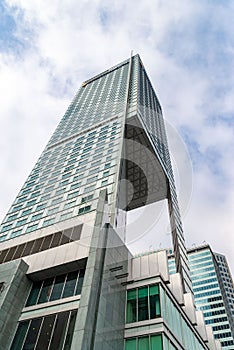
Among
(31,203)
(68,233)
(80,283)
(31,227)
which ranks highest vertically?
(31,203)

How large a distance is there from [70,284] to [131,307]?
542 centimetres

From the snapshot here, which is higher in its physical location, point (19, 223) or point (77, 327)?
point (19, 223)

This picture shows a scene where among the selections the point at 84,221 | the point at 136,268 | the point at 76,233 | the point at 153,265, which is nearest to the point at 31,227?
the point at 84,221

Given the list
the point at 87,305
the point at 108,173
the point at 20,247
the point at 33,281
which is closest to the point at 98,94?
the point at 108,173

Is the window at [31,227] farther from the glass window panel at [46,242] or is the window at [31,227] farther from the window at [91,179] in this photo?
the glass window panel at [46,242]

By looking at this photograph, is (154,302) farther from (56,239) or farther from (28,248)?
(28,248)

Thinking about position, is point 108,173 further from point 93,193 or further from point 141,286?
point 141,286

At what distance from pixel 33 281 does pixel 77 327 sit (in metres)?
9.56

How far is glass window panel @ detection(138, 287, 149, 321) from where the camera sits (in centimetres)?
2323

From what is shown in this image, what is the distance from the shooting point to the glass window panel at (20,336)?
2175cm

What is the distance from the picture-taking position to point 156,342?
835 inches

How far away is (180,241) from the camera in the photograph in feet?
189

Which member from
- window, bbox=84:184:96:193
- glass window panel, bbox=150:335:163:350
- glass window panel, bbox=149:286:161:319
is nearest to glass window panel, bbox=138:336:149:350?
glass window panel, bbox=150:335:163:350

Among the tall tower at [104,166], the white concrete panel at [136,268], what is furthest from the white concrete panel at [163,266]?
the tall tower at [104,166]
